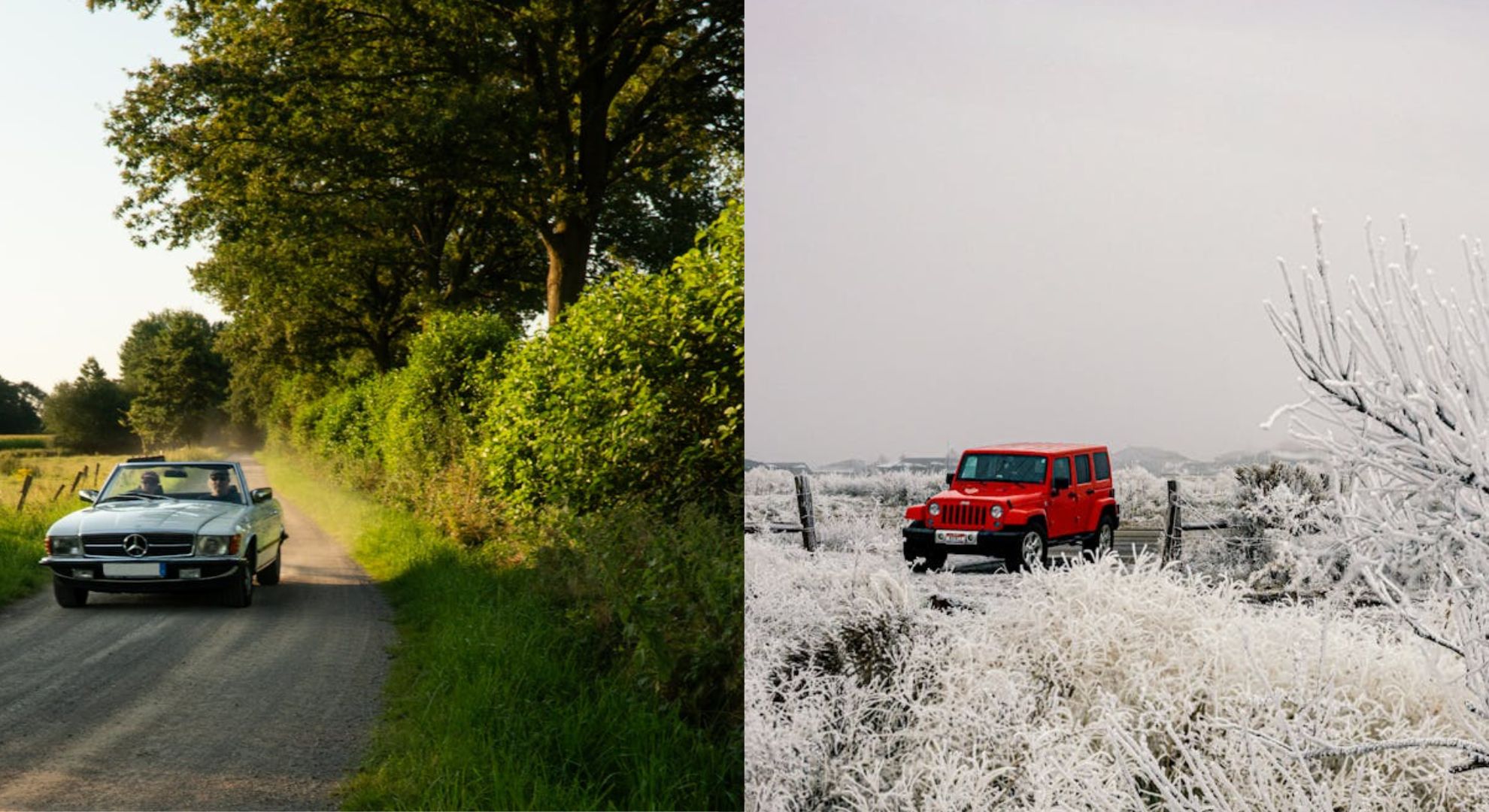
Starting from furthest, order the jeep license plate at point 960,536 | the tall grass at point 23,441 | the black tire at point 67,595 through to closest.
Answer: the black tire at point 67,595 < the tall grass at point 23,441 < the jeep license plate at point 960,536

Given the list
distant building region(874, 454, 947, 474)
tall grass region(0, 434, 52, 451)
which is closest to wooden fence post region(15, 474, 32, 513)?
tall grass region(0, 434, 52, 451)

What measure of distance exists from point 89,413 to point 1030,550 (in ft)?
11.4

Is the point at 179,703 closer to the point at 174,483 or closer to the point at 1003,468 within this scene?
the point at 174,483

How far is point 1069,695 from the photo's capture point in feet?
9.84

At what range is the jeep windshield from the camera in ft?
10.3

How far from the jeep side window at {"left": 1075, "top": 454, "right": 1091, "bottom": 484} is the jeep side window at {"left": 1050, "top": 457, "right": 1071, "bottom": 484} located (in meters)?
0.02

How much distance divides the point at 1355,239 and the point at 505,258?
11.2ft

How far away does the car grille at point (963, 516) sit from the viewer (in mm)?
3211

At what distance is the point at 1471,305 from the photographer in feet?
8.41

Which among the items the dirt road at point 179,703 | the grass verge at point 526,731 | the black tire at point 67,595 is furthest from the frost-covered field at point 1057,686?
the black tire at point 67,595

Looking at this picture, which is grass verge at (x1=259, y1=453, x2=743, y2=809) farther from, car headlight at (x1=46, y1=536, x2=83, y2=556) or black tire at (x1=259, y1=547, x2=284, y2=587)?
car headlight at (x1=46, y1=536, x2=83, y2=556)

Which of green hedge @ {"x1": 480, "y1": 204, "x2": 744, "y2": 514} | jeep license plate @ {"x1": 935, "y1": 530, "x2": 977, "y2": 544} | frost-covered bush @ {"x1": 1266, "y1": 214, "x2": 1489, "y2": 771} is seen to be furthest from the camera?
green hedge @ {"x1": 480, "y1": 204, "x2": 744, "y2": 514}

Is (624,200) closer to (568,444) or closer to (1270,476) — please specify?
(568,444)

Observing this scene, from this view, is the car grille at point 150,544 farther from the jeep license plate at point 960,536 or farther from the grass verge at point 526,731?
the jeep license plate at point 960,536
